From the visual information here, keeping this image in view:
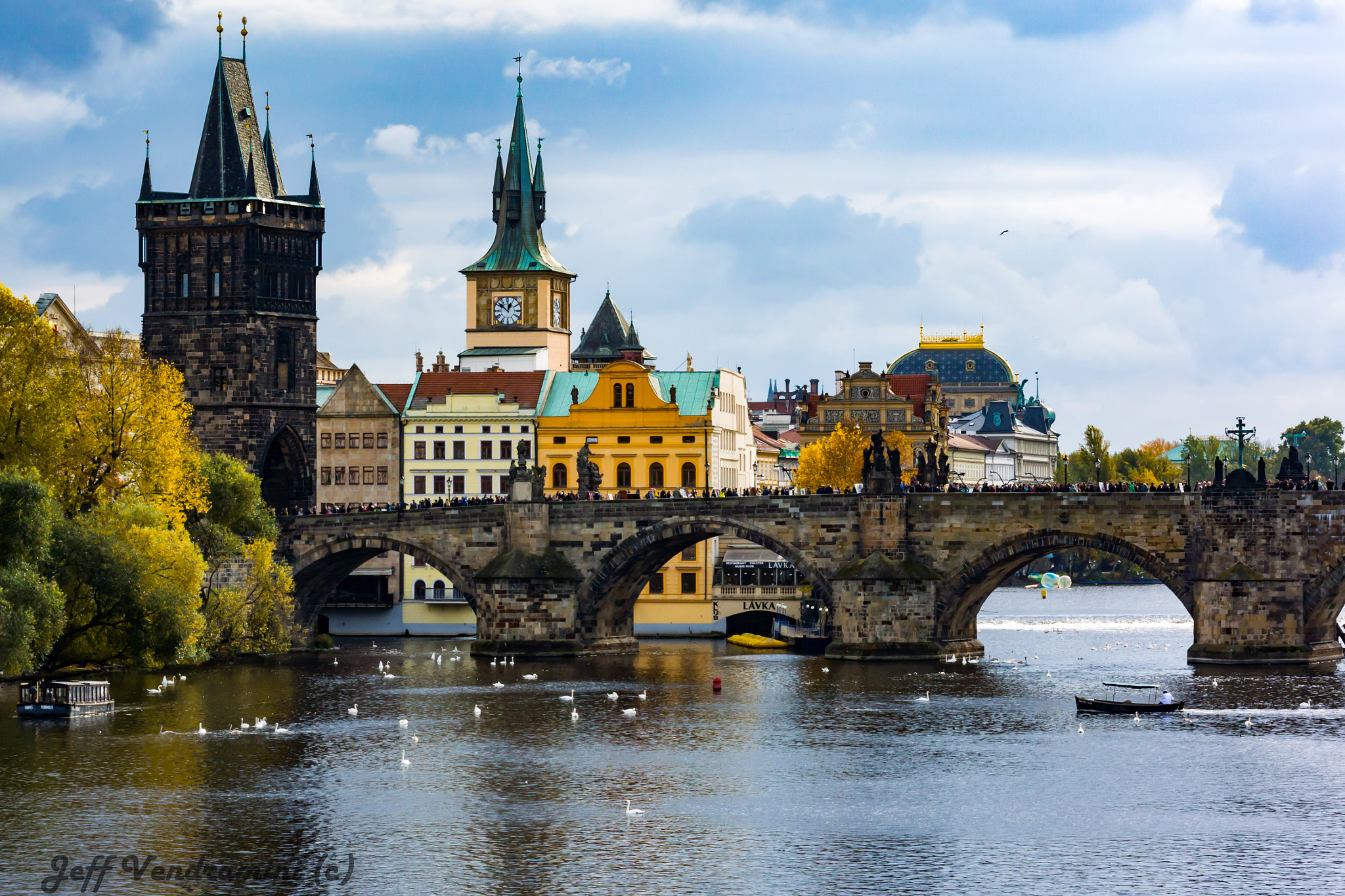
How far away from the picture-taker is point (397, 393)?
5468 inches

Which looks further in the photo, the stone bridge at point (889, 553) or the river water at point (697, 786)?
the stone bridge at point (889, 553)

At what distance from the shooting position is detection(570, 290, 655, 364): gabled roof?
162125 mm

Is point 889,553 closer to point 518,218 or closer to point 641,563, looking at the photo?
point 641,563

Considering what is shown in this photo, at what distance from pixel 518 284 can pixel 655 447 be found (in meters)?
31.6

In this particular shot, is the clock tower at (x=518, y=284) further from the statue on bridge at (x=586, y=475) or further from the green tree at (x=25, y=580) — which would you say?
the green tree at (x=25, y=580)

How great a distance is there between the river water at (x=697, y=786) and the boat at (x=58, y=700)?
196cm

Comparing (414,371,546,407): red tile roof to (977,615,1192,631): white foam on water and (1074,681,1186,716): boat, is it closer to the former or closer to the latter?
(977,615,1192,631): white foam on water

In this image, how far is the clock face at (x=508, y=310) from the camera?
158m

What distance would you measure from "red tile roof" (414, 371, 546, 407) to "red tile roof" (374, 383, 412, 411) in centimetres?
116

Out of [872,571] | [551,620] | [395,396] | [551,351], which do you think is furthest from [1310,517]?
[551,351]

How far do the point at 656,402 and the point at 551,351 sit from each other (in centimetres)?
2772

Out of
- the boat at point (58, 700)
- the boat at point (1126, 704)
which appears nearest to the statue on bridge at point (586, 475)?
the boat at point (1126, 704)

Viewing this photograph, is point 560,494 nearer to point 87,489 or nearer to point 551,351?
point 87,489

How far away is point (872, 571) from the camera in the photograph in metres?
100
